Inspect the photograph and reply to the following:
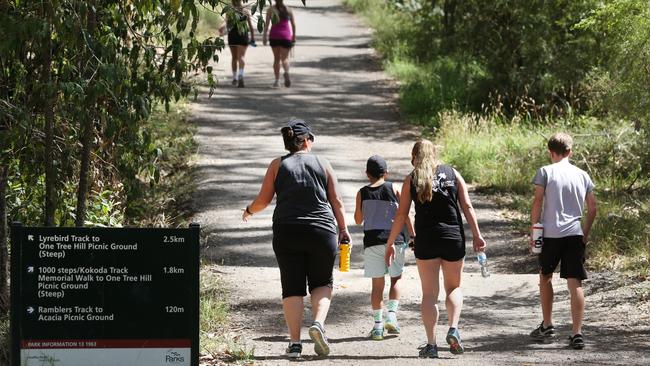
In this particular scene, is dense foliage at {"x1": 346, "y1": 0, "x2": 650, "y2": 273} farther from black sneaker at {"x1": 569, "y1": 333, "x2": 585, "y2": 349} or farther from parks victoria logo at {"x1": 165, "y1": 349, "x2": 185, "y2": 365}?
parks victoria logo at {"x1": 165, "y1": 349, "x2": 185, "y2": 365}

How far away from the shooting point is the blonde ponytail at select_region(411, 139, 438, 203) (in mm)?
8188

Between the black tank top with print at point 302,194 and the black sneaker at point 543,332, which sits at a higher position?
the black tank top with print at point 302,194

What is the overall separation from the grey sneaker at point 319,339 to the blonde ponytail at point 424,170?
1.15m

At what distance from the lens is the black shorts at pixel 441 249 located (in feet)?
27.0

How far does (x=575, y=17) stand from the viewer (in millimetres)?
18906

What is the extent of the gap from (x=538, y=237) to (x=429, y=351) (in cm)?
125

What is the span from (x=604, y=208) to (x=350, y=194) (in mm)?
3451

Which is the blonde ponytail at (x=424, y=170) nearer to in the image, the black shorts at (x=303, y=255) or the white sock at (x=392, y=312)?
the black shorts at (x=303, y=255)

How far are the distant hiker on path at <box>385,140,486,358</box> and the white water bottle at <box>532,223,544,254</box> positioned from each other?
0.52m

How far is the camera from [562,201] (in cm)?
863

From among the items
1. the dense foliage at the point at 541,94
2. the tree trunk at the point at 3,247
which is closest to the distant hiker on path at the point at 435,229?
the tree trunk at the point at 3,247

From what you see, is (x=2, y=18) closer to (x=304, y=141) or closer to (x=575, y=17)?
(x=304, y=141)

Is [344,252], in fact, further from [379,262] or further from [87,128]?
[87,128]

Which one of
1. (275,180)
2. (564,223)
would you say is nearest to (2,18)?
(275,180)
